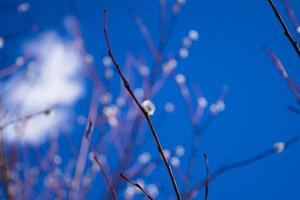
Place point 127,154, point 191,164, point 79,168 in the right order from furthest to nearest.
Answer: point 79,168 → point 127,154 → point 191,164

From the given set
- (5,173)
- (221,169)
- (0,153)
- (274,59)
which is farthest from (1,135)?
(274,59)

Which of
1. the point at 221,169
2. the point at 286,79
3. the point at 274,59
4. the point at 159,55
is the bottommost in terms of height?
the point at 221,169

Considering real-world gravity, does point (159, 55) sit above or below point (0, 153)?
above

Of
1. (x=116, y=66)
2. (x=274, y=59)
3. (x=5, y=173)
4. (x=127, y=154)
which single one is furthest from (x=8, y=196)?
(x=274, y=59)

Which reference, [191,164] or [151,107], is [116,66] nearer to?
[151,107]

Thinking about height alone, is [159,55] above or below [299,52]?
above

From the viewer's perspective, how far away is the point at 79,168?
3.12 metres

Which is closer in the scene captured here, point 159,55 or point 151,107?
point 151,107

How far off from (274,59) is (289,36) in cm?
63

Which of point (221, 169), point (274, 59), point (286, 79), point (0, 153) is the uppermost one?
point (0, 153)

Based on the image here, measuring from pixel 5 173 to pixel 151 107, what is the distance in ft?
5.25

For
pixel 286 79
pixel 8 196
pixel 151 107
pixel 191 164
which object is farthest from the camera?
pixel 191 164

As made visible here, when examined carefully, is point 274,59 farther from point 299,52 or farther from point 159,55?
point 159,55

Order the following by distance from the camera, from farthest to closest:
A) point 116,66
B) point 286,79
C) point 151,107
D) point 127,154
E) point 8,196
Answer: point 127,154 → point 8,196 → point 286,79 → point 151,107 → point 116,66
